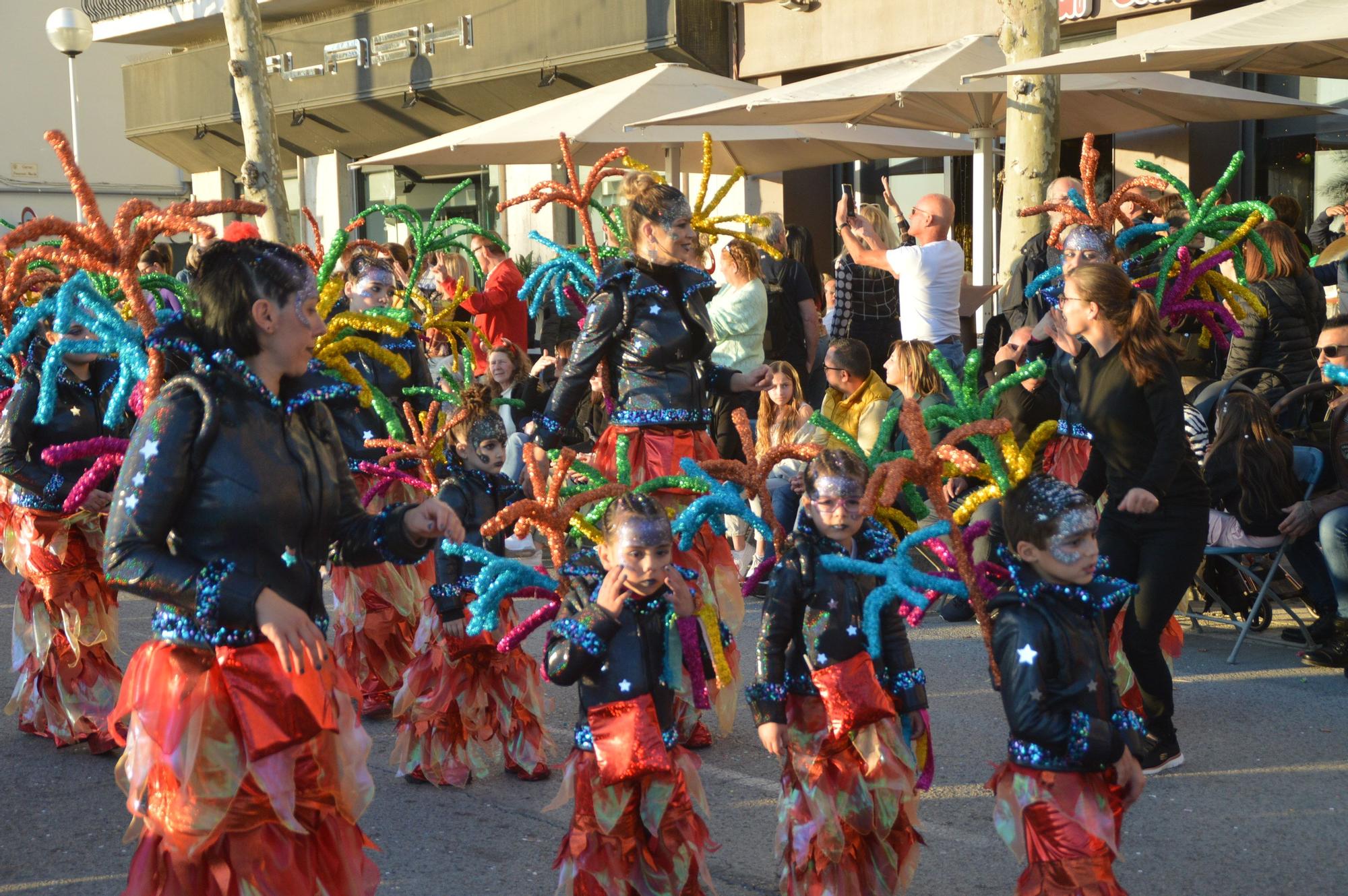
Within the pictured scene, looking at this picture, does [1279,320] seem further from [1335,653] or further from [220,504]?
[220,504]

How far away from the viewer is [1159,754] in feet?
16.8

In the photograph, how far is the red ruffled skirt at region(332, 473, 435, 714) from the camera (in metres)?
5.91

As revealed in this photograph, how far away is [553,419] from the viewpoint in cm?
550

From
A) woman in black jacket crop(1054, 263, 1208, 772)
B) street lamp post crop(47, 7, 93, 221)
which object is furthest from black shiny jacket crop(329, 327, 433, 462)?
street lamp post crop(47, 7, 93, 221)

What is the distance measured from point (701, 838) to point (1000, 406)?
364cm

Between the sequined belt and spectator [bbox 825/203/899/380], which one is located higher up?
spectator [bbox 825/203/899/380]

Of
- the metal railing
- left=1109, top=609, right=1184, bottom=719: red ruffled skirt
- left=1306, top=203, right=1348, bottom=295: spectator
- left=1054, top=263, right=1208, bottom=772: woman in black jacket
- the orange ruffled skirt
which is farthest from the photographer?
the metal railing

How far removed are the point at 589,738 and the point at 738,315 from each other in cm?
477

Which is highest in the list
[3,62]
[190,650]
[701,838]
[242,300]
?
[3,62]

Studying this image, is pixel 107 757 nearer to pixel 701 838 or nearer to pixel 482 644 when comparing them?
pixel 482 644

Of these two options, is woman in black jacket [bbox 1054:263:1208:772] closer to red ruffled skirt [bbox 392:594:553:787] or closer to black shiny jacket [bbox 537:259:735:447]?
black shiny jacket [bbox 537:259:735:447]

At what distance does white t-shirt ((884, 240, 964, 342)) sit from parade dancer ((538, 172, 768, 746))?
107 inches

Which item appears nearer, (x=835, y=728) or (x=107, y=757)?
(x=835, y=728)

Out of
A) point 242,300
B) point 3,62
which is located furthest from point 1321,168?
point 3,62
